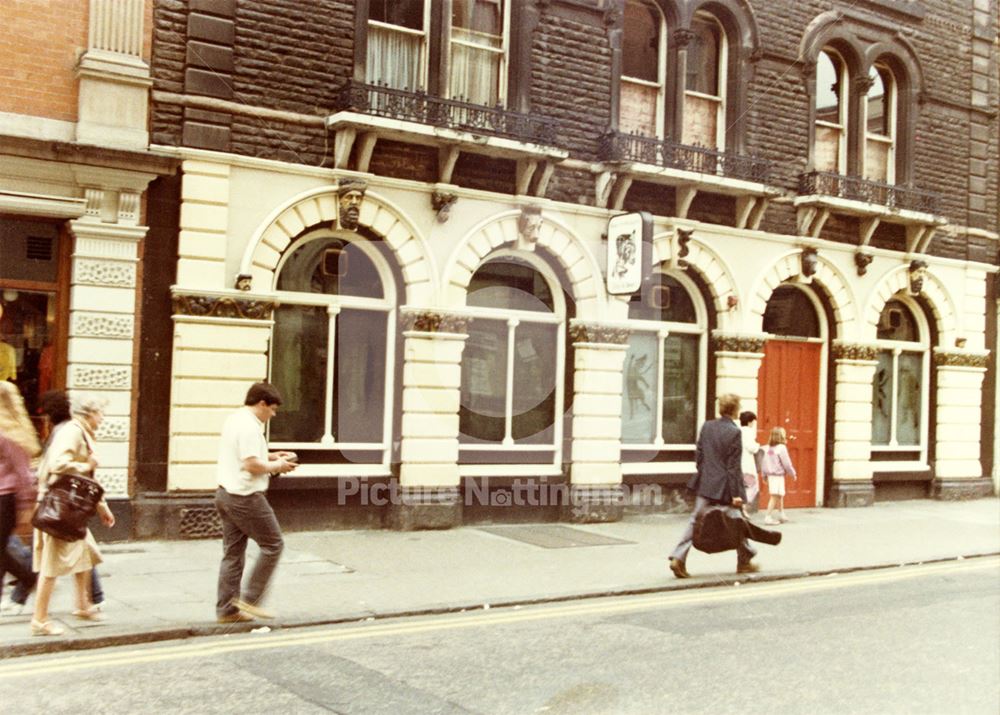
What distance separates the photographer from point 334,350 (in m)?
14.3

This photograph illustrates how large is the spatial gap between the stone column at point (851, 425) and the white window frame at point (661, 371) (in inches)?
118

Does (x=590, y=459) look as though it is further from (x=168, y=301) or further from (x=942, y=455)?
(x=942, y=455)

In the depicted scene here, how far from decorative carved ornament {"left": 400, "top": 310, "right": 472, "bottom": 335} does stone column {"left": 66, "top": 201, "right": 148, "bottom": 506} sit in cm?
364

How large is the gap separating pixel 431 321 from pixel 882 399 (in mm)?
10155

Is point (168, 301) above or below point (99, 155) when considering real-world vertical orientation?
below

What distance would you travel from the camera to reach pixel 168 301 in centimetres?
1298

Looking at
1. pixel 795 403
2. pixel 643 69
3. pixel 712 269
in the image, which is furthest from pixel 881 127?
pixel 643 69

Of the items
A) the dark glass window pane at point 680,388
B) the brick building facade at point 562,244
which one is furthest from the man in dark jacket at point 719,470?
the dark glass window pane at point 680,388

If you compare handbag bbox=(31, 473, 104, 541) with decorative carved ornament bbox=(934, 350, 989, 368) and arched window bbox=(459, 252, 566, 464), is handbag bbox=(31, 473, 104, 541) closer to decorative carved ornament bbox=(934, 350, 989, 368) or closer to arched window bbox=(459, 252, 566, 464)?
arched window bbox=(459, 252, 566, 464)

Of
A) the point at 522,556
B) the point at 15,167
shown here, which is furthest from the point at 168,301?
the point at 522,556

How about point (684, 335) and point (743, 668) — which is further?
point (684, 335)

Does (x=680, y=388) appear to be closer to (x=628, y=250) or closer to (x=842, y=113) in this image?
(x=628, y=250)

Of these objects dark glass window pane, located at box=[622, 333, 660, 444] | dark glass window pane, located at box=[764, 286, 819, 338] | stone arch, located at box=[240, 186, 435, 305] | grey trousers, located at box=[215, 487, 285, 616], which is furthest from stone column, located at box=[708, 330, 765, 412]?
grey trousers, located at box=[215, 487, 285, 616]

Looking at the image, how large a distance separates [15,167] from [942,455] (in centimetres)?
1715
